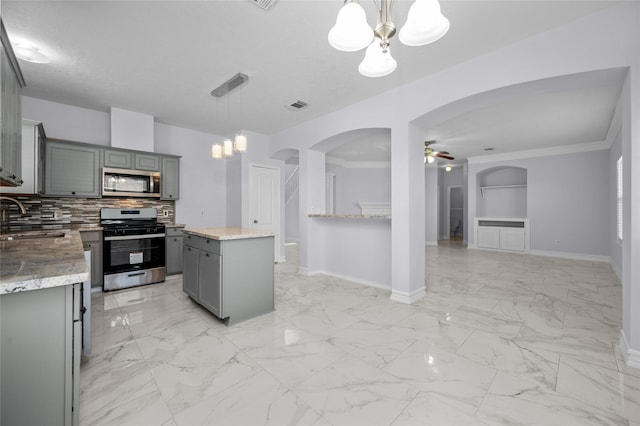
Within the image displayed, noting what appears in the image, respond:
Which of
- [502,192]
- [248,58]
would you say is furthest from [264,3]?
[502,192]

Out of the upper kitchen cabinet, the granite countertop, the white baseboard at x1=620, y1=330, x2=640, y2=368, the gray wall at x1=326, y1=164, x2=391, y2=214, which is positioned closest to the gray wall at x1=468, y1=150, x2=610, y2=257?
the gray wall at x1=326, y1=164, x2=391, y2=214

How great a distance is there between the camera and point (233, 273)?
2807mm

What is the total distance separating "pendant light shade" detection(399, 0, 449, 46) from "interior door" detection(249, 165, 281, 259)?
4.71 m

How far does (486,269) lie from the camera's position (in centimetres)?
535

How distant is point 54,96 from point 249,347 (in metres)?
4.60

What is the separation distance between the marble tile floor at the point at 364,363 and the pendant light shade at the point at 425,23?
6.81ft

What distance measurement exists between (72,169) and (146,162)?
946 millimetres

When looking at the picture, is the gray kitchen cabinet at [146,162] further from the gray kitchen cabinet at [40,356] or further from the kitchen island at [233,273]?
the gray kitchen cabinet at [40,356]

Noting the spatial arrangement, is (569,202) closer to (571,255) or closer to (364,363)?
(571,255)

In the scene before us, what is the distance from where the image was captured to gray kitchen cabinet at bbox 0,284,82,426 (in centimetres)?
104

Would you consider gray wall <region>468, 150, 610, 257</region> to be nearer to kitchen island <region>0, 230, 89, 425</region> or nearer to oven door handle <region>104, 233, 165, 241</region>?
oven door handle <region>104, 233, 165, 241</region>

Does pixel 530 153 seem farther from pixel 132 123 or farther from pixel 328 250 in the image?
pixel 132 123

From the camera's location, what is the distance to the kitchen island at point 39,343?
3.40 ft

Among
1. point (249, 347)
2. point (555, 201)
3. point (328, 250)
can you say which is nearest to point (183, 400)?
point (249, 347)
